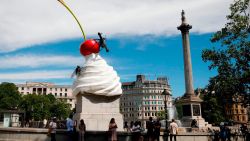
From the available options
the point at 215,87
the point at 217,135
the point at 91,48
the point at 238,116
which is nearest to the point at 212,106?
the point at 238,116

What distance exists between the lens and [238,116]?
3885 inches

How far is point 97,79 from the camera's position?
17.3 meters

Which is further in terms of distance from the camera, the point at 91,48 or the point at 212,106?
the point at 212,106

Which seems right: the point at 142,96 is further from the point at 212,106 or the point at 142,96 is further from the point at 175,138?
the point at 175,138

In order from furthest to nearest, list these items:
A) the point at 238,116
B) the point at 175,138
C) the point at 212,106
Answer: the point at 238,116 < the point at 212,106 < the point at 175,138

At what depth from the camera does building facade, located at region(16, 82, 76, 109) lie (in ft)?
387

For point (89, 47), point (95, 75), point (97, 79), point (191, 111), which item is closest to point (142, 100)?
point (191, 111)

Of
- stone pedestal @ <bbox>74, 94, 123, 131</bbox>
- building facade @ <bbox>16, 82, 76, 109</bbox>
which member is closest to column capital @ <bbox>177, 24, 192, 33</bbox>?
stone pedestal @ <bbox>74, 94, 123, 131</bbox>

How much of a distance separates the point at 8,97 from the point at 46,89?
48.7 meters

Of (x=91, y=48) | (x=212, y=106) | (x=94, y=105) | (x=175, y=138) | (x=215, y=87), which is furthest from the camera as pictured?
(x=212, y=106)

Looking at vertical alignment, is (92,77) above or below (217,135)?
above

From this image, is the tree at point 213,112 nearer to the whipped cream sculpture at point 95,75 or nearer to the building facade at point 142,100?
the whipped cream sculpture at point 95,75

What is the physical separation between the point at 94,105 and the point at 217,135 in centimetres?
863

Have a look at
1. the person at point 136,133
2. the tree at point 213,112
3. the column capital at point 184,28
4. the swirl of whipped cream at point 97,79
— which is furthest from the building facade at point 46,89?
the person at point 136,133
